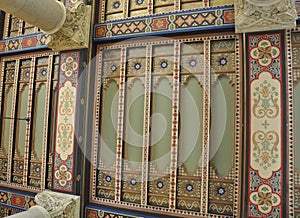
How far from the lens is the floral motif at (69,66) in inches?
149

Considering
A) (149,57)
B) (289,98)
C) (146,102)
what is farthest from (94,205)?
(289,98)

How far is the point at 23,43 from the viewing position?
4367mm

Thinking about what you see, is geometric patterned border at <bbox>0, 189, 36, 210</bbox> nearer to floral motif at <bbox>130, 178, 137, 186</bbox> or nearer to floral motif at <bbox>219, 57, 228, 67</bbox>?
floral motif at <bbox>130, 178, 137, 186</bbox>

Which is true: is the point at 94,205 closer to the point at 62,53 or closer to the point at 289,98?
the point at 62,53

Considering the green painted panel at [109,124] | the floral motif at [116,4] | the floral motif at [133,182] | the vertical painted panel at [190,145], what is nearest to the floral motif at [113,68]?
the green painted panel at [109,124]

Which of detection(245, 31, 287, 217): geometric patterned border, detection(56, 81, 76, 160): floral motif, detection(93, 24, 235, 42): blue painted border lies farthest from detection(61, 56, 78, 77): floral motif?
detection(245, 31, 287, 217): geometric patterned border

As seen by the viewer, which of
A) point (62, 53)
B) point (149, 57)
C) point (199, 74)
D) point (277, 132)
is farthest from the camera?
point (62, 53)

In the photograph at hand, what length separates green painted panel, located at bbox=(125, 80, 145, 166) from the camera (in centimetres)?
360

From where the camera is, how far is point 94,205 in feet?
12.1

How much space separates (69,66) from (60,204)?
1.78 meters

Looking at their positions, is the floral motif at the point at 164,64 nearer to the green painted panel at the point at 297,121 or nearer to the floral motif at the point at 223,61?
the floral motif at the point at 223,61

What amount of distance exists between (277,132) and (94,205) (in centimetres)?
239

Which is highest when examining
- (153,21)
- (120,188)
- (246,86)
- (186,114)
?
(153,21)

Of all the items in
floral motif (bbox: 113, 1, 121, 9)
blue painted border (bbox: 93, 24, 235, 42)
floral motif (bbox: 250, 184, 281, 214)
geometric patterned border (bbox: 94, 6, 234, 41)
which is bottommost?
floral motif (bbox: 250, 184, 281, 214)
